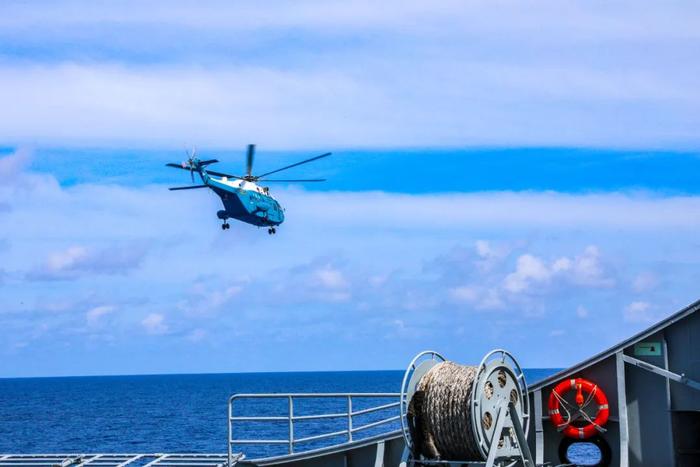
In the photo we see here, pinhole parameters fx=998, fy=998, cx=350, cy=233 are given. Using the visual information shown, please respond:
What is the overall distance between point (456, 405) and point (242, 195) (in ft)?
134

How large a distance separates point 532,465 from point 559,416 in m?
1.60

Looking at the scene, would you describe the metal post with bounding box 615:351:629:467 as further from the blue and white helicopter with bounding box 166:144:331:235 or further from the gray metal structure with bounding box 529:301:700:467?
the blue and white helicopter with bounding box 166:144:331:235

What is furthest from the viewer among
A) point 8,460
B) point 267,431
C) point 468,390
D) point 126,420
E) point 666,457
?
point 126,420

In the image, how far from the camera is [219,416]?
108 metres

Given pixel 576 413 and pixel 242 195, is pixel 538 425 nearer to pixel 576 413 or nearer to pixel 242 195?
pixel 576 413

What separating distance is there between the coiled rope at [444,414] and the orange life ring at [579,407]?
2190mm

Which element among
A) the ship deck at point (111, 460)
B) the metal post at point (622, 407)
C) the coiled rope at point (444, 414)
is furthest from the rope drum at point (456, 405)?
the ship deck at point (111, 460)

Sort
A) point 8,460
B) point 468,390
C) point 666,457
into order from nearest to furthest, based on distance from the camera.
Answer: point 468,390 < point 666,457 < point 8,460

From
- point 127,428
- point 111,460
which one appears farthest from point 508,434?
point 127,428

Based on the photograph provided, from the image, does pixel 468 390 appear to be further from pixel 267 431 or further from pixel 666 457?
pixel 267 431

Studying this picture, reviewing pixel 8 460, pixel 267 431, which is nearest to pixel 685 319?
pixel 8 460

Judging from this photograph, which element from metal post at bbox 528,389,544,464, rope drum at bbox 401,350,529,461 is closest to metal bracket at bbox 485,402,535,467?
rope drum at bbox 401,350,529,461

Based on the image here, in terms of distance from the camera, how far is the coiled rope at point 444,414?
562 inches

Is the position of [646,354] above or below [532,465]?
above
